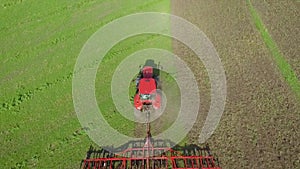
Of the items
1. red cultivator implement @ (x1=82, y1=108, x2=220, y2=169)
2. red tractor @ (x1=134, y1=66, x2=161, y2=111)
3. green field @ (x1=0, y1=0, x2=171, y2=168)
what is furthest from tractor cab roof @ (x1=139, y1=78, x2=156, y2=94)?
green field @ (x1=0, y1=0, x2=171, y2=168)

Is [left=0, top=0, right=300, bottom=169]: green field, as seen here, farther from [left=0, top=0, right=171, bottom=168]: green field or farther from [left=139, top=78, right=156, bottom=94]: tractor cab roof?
[left=139, top=78, right=156, bottom=94]: tractor cab roof

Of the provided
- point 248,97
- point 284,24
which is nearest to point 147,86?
point 248,97

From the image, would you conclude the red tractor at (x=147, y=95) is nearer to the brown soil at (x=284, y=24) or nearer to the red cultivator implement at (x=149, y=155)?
the red cultivator implement at (x=149, y=155)

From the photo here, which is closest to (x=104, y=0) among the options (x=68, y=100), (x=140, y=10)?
(x=140, y=10)

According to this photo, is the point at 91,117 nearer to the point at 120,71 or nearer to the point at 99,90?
the point at 99,90

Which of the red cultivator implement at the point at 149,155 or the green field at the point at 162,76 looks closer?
the red cultivator implement at the point at 149,155

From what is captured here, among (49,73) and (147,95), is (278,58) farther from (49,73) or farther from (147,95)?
(49,73)

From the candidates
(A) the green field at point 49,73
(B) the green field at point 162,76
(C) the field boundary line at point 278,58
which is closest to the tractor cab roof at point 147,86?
(B) the green field at point 162,76
